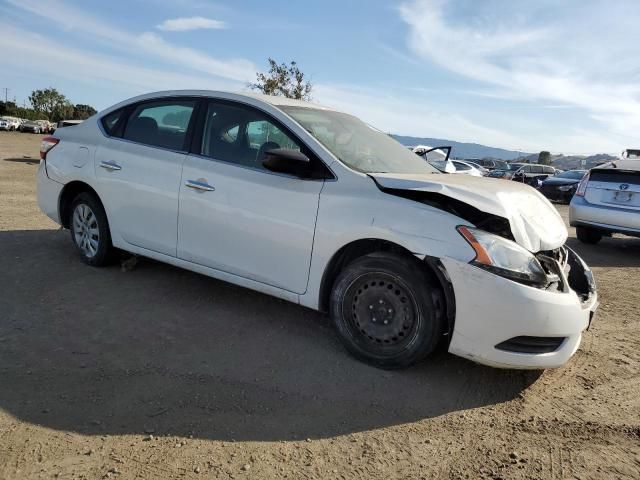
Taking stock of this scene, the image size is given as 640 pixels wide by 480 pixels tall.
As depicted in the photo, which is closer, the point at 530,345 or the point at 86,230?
the point at 530,345

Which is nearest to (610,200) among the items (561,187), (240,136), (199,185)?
(240,136)

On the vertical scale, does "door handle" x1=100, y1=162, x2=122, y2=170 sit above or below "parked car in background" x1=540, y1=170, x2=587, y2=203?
above

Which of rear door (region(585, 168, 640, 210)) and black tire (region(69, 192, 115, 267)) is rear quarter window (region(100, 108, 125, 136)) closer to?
black tire (region(69, 192, 115, 267))

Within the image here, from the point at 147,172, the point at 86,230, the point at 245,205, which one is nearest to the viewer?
the point at 245,205

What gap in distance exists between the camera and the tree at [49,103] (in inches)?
3750

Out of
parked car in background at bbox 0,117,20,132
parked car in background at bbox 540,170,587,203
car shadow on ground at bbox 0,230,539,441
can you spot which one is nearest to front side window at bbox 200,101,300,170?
car shadow on ground at bbox 0,230,539,441

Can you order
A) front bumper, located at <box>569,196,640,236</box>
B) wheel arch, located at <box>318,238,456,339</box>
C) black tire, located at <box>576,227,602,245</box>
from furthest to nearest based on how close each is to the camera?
black tire, located at <box>576,227,602,245</box>, front bumper, located at <box>569,196,640,236</box>, wheel arch, located at <box>318,238,456,339</box>

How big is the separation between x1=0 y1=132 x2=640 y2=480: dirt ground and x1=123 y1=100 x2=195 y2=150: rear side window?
4.35 feet

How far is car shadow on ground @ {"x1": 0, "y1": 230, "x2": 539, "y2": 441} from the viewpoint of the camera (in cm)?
281

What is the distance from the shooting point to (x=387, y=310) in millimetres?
3391

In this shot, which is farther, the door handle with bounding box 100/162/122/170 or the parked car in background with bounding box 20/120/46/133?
the parked car in background with bounding box 20/120/46/133

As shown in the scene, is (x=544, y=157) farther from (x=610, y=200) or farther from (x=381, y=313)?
(x=381, y=313)

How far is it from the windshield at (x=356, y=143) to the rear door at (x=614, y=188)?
190 inches

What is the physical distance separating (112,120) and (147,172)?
3.02 feet
